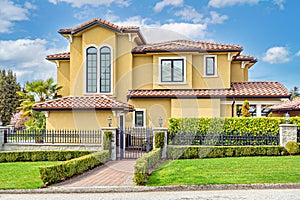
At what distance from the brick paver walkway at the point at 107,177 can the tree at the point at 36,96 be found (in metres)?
9.34

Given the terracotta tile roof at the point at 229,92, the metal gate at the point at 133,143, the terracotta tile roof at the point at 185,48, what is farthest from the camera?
the terracotta tile roof at the point at 185,48

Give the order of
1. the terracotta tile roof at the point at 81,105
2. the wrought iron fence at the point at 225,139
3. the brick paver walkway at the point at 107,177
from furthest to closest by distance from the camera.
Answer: the terracotta tile roof at the point at 81,105, the wrought iron fence at the point at 225,139, the brick paver walkway at the point at 107,177

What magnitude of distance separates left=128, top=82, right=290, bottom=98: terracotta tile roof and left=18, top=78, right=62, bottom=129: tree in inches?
230

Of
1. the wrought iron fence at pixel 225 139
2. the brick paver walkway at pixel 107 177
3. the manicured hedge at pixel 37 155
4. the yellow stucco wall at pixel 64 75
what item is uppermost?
the yellow stucco wall at pixel 64 75

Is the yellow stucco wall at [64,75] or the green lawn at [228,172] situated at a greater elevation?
the yellow stucco wall at [64,75]

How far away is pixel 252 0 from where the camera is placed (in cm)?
2130

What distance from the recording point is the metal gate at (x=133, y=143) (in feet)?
58.3

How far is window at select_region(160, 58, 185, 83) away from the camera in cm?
2409

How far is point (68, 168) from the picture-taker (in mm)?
12219

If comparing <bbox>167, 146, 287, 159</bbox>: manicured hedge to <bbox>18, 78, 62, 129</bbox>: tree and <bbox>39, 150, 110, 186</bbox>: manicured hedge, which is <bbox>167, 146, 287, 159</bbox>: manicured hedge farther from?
<bbox>18, 78, 62, 129</bbox>: tree

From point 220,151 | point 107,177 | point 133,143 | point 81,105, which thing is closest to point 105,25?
point 81,105

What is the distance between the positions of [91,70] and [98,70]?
1.92 feet

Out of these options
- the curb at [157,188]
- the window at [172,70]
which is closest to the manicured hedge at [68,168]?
the curb at [157,188]

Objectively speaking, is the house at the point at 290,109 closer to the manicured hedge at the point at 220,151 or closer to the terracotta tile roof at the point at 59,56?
the manicured hedge at the point at 220,151
